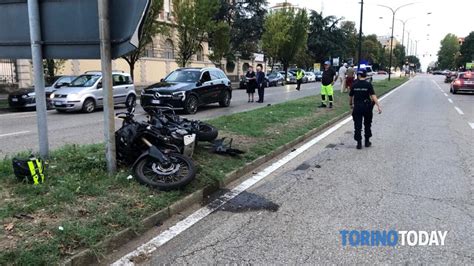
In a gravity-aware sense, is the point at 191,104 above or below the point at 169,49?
below

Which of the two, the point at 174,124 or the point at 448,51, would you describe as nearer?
the point at 174,124

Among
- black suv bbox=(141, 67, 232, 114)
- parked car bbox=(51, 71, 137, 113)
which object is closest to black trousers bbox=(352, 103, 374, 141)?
black suv bbox=(141, 67, 232, 114)

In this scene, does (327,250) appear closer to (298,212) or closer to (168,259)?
(298,212)

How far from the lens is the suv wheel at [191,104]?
14.9 m

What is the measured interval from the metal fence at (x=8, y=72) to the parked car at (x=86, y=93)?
34.1ft

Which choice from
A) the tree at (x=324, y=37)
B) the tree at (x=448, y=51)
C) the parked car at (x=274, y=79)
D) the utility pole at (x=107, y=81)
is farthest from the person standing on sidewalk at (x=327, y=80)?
the tree at (x=448, y=51)

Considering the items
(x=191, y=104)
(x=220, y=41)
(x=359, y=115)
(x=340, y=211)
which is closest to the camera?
(x=340, y=211)

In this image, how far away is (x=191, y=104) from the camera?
50.1 ft

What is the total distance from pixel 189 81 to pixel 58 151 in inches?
370

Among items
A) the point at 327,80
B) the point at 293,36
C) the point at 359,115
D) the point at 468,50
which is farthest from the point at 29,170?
the point at 468,50

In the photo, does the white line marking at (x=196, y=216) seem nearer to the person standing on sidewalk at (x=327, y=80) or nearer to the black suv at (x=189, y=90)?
the black suv at (x=189, y=90)

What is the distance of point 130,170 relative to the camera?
575cm

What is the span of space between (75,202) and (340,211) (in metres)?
3.08

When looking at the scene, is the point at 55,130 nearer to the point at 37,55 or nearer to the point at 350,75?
the point at 37,55
